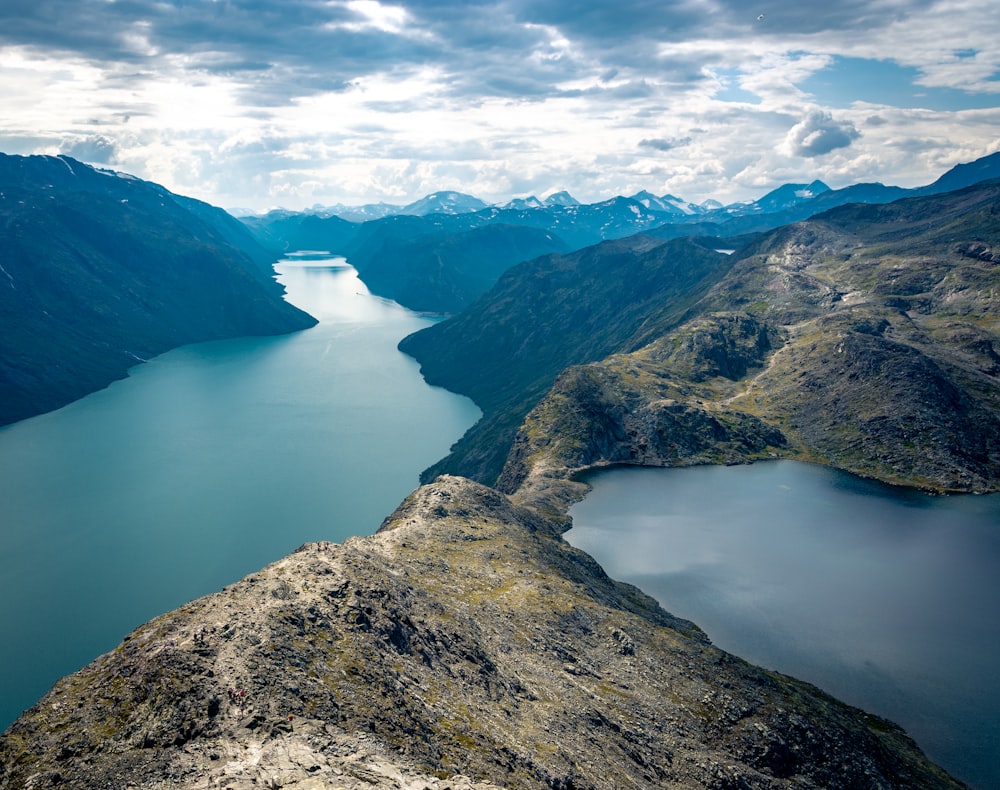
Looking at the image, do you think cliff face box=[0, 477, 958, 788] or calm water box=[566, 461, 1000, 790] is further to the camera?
calm water box=[566, 461, 1000, 790]

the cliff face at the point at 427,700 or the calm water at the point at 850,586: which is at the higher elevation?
the cliff face at the point at 427,700

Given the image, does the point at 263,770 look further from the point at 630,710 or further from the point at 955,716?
the point at 955,716

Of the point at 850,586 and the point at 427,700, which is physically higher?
the point at 427,700

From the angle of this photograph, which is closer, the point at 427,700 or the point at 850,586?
the point at 427,700

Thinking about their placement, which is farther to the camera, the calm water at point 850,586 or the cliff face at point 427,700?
the calm water at point 850,586

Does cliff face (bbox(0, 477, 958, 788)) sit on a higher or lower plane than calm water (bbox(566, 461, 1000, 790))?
higher
